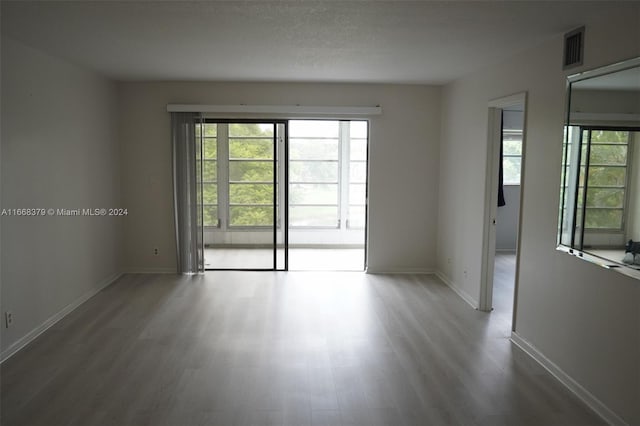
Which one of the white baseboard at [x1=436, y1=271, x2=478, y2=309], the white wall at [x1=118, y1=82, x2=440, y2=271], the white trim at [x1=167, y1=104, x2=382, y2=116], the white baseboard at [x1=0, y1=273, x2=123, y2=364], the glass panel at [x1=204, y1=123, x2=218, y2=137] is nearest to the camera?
the white baseboard at [x1=0, y1=273, x2=123, y2=364]

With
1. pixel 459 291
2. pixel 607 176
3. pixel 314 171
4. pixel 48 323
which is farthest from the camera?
pixel 314 171

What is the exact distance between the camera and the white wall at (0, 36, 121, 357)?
3781 millimetres

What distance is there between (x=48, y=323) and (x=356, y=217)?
5.22 metres

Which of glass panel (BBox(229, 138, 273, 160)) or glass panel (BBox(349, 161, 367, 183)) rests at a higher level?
glass panel (BBox(229, 138, 273, 160))

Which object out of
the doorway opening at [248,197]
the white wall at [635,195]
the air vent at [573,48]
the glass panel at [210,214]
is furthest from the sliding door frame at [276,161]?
the white wall at [635,195]

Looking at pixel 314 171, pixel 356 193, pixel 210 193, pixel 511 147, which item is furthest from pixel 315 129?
pixel 511 147

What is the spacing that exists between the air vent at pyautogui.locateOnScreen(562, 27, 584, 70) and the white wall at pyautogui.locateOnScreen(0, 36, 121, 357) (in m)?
4.08

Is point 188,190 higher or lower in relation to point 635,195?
lower

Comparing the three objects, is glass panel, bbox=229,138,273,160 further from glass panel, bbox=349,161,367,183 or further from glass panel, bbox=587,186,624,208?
glass panel, bbox=587,186,624,208

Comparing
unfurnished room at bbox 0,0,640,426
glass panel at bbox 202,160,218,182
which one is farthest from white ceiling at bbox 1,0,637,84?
glass panel at bbox 202,160,218,182

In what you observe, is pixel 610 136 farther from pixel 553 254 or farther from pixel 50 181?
pixel 50 181

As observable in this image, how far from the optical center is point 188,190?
618 cm

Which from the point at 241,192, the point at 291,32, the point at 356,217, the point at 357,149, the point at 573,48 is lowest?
the point at 356,217

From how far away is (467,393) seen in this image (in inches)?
126
